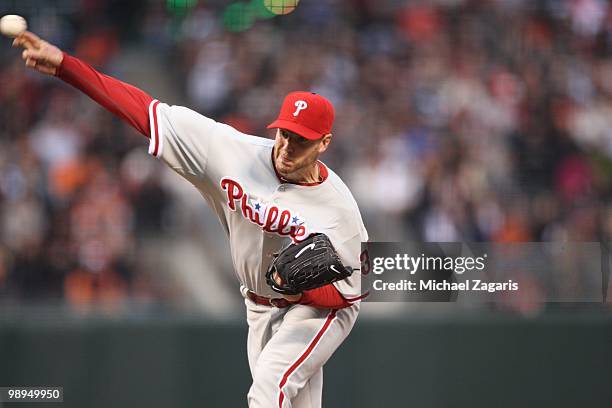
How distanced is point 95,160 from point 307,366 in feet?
8.89

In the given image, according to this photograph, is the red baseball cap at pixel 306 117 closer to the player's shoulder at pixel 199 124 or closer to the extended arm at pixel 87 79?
the player's shoulder at pixel 199 124

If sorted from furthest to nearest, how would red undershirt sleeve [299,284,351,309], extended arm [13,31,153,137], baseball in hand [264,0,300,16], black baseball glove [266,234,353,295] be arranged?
baseball in hand [264,0,300,16] → red undershirt sleeve [299,284,351,309] → black baseball glove [266,234,353,295] → extended arm [13,31,153,137]

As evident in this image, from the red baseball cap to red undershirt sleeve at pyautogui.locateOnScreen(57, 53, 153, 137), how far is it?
0.43 metres

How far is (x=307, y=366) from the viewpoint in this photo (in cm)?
335

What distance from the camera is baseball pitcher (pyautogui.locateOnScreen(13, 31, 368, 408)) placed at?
3.20 metres

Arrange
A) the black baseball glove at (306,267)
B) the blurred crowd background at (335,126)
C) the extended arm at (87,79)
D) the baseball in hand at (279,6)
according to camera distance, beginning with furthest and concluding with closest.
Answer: the baseball in hand at (279,6)
the blurred crowd background at (335,126)
the black baseball glove at (306,267)
the extended arm at (87,79)

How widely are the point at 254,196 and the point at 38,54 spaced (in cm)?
88

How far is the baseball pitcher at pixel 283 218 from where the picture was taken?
3203 mm

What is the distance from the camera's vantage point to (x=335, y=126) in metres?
5.95

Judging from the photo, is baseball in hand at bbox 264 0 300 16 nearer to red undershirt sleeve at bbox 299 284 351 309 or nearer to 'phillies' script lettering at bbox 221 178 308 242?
'phillies' script lettering at bbox 221 178 308 242

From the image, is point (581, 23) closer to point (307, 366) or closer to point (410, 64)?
point (410, 64)

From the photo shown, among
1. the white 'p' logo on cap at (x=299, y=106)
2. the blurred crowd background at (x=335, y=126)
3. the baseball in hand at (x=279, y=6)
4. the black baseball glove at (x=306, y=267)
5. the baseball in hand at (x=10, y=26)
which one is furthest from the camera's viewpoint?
the baseball in hand at (x=279, y=6)

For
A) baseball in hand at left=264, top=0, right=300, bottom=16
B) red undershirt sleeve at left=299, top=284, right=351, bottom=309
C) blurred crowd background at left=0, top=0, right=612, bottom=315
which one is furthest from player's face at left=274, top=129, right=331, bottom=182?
baseball in hand at left=264, top=0, right=300, bottom=16

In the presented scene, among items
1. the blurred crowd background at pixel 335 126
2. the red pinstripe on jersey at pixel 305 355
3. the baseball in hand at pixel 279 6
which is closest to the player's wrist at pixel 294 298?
the red pinstripe on jersey at pixel 305 355
